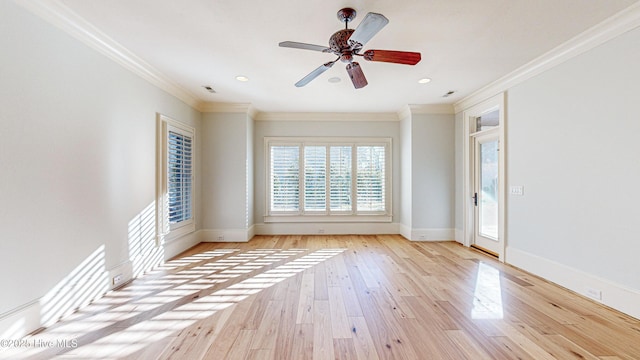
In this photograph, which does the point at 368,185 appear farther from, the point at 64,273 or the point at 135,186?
the point at 64,273

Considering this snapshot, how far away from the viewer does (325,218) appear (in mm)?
5750

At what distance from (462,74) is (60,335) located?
5.13 metres

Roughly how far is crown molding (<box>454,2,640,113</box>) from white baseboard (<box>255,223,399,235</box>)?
318 centimetres

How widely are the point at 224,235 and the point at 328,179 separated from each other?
2427mm

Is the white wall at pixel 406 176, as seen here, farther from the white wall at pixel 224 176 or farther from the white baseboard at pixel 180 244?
the white baseboard at pixel 180 244

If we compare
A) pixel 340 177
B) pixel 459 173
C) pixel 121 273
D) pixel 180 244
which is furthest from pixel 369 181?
pixel 121 273

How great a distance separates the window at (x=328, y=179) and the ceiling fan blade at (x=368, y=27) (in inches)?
144

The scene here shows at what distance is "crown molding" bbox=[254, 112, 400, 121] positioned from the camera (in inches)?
224

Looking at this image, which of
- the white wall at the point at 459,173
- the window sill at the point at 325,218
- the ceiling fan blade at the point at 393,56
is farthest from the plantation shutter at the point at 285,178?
the ceiling fan blade at the point at 393,56

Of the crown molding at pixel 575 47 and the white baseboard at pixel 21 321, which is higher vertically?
the crown molding at pixel 575 47

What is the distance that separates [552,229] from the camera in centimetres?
310

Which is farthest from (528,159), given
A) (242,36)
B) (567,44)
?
(242,36)

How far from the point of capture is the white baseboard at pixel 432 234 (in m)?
5.20

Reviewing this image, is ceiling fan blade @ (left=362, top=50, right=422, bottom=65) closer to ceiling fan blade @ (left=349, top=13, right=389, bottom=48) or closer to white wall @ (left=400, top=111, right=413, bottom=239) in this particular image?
ceiling fan blade @ (left=349, top=13, right=389, bottom=48)
